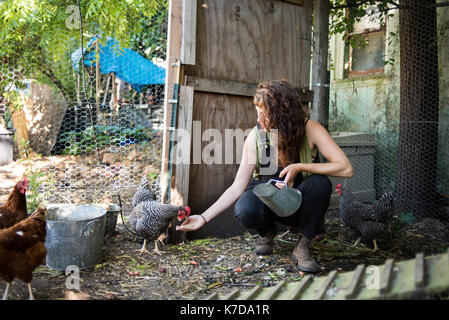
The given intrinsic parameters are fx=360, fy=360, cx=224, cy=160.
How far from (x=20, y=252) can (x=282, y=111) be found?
5.86ft

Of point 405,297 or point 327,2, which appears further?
point 327,2

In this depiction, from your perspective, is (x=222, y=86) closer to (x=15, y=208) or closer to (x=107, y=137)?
(x=15, y=208)

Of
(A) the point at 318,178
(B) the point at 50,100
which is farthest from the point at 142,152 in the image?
(A) the point at 318,178

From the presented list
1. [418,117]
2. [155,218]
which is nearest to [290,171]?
[155,218]

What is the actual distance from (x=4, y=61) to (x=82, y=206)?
14.0 feet

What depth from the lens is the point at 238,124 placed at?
3266 mm

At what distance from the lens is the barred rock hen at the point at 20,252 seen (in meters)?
1.97

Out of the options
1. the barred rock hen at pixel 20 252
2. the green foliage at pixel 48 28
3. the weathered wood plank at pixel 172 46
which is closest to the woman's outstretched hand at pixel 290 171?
the weathered wood plank at pixel 172 46

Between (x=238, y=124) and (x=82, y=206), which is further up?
(x=238, y=124)

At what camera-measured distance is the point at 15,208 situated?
2756 mm

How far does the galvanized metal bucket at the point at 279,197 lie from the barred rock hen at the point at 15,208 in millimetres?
1818

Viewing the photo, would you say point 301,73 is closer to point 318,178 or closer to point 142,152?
point 318,178

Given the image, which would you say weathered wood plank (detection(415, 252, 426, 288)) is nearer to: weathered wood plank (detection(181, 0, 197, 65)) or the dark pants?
the dark pants

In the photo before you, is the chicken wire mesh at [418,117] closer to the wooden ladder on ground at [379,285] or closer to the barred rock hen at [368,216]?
the barred rock hen at [368,216]
